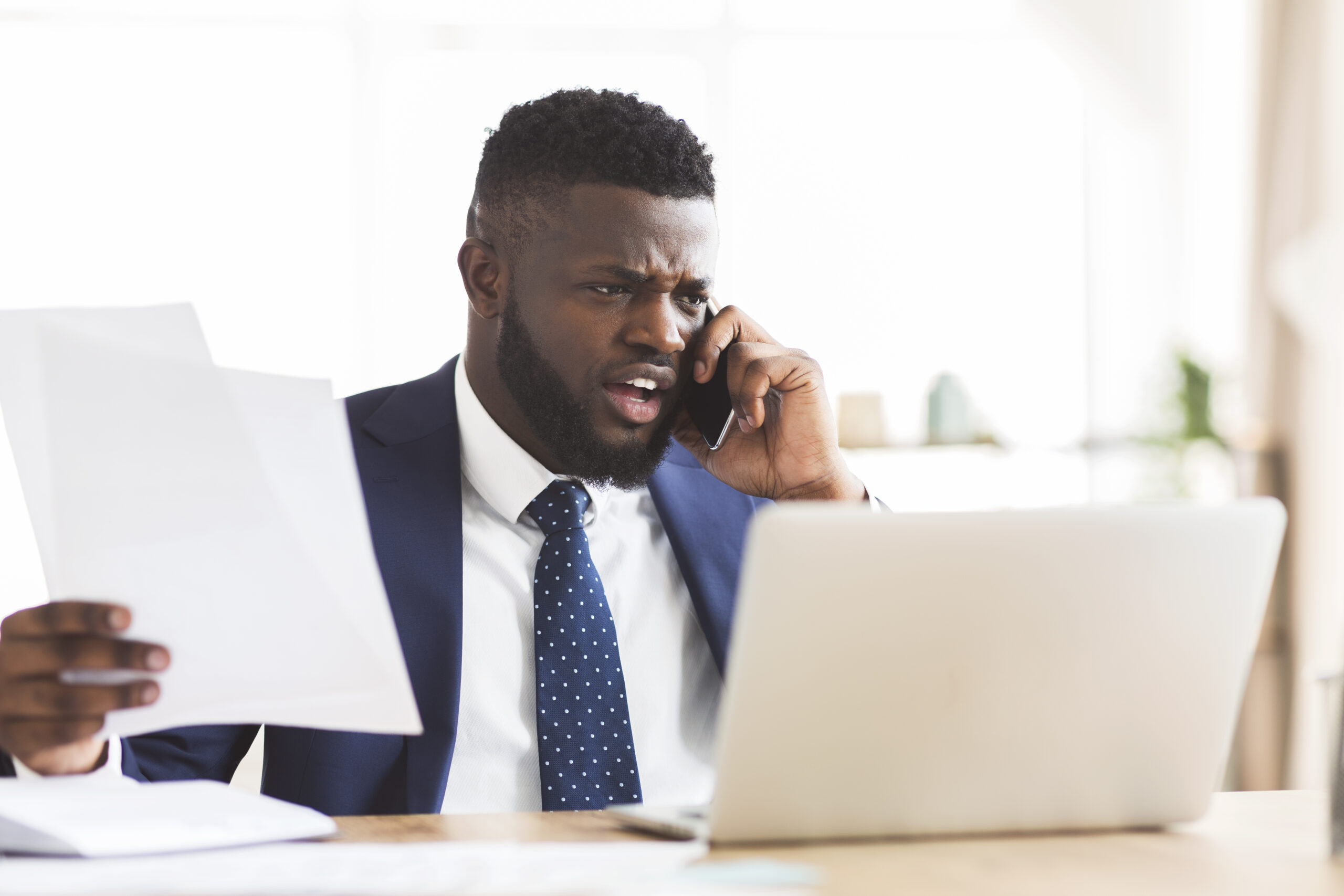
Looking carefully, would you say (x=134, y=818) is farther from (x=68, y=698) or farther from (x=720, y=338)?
(x=720, y=338)

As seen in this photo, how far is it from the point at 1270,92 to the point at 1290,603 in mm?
1513

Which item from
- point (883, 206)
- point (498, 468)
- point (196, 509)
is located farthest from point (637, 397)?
point (883, 206)

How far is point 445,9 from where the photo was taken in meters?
3.80

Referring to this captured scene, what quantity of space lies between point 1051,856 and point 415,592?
753 mm

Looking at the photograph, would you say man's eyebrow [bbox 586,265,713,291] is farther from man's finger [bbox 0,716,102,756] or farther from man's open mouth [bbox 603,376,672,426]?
man's finger [bbox 0,716,102,756]

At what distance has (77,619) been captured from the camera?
83 cm

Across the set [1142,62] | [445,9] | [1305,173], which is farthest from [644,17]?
[1305,173]

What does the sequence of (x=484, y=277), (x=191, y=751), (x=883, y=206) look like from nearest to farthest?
(x=191, y=751) < (x=484, y=277) < (x=883, y=206)

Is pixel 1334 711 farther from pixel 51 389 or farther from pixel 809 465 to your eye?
pixel 51 389

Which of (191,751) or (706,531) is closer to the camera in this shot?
(191,751)

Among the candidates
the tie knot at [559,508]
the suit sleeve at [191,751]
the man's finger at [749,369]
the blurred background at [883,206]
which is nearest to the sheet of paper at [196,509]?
the suit sleeve at [191,751]

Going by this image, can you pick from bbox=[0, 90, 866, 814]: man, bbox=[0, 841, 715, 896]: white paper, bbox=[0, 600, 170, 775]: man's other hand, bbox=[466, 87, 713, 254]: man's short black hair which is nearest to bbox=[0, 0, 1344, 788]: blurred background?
bbox=[466, 87, 713, 254]: man's short black hair

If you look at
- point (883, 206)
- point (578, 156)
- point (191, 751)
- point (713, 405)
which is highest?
point (883, 206)

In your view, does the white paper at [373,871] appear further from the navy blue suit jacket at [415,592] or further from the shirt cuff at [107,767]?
the navy blue suit jacket at [415,592]
